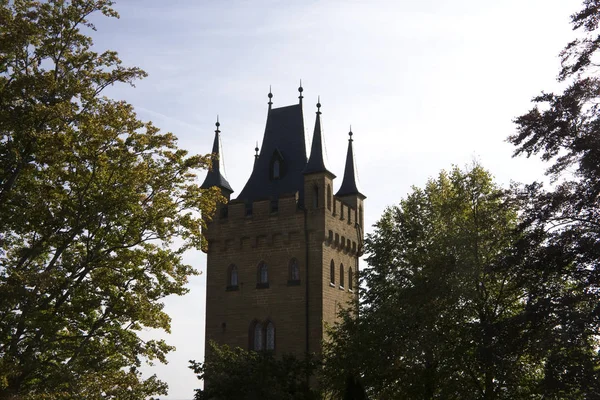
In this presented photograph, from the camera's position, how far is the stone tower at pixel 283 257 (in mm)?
39625

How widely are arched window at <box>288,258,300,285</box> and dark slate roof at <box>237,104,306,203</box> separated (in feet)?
12.4

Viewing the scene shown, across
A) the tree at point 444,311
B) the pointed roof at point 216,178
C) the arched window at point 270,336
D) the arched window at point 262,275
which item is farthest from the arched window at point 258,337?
the tree at point 444,311

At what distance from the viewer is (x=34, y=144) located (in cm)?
1778

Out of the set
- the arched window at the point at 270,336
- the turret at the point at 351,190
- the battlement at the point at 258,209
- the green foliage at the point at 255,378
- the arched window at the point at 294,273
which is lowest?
the green foliage at the point at 255,378

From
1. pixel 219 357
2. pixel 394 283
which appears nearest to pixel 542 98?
pixel 394 283

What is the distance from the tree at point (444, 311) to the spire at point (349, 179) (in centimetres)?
1391

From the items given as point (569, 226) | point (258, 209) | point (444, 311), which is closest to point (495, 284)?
point (444, 311)

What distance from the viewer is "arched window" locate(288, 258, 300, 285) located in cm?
4015

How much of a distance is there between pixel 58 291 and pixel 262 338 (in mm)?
23318

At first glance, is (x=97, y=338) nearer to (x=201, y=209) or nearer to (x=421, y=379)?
(x=201, y=209)

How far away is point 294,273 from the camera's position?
4062 cm

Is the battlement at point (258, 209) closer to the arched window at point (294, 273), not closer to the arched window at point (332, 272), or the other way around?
the arched window at point (294, 273)

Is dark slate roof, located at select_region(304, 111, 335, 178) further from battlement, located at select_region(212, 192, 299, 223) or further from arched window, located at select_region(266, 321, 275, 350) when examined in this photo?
arched window, located at select_region(266, 321, 275, 350)

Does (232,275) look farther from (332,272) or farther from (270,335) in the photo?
(332,272)
